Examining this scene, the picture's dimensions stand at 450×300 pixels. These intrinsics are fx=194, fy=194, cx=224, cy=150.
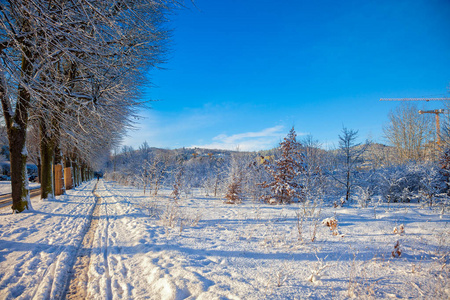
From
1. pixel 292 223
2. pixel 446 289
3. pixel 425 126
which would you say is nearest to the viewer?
pixel 446 289

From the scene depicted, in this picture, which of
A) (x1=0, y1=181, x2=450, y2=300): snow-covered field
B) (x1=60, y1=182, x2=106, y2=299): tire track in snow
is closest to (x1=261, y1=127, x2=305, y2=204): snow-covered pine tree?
(x1=0, y1=181, x2=450, y2=300): snow-covered field

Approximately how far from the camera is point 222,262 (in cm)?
338

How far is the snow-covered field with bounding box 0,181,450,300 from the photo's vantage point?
2516mm

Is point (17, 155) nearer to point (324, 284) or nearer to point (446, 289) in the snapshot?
point (324, 284)

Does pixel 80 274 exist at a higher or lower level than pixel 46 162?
lower

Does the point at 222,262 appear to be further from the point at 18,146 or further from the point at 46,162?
the point at 46,162

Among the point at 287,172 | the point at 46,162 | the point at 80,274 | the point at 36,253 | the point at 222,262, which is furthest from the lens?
the point at 287,172

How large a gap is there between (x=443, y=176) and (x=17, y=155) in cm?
2304

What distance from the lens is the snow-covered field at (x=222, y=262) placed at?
8.25 ft

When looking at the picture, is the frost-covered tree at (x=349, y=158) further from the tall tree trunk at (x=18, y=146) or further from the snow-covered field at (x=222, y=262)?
the tall tree trunk at (x=18, y=146)

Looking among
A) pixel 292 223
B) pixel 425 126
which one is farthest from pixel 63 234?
pixel 425 126

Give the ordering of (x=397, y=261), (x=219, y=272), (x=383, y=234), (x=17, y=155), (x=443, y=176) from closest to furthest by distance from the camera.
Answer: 1. (x=219, y=272)
2. (x=397, y=261)
3. (x=383, y=234)
4. (x=17, y=155)
5. (x=443, y=176)

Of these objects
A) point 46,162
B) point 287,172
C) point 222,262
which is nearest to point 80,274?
point 222,262

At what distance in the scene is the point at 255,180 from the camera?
71.3ft
